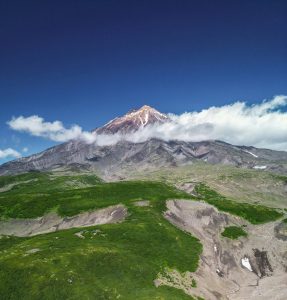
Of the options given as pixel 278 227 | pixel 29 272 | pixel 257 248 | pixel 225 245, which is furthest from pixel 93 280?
pixel 278 227

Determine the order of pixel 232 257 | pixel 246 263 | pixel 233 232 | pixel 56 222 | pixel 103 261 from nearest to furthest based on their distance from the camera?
1. pixel 103 261
2. pixel 232 257
3. pixel 246 263
4. pixel 233 232
5. pixel 56 222

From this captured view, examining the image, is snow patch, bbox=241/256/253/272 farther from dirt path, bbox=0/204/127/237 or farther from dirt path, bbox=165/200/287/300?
dirt path, bbox=0/204/127/237

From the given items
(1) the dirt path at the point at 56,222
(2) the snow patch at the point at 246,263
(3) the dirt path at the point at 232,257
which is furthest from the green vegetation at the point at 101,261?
(2) the snow patch at the point at 246,263

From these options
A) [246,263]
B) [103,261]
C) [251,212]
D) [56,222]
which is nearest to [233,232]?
[246,263]

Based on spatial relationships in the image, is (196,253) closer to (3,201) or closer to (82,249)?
(82,249)

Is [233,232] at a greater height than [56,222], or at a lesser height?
lesser

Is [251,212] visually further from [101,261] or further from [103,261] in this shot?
[101,261]
